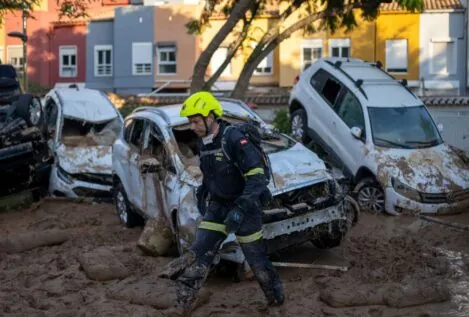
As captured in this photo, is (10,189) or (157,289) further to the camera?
(10,189)

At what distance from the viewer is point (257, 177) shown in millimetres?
5746

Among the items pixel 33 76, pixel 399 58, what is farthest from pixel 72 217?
pixel 33 76

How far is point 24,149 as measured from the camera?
1159 cm

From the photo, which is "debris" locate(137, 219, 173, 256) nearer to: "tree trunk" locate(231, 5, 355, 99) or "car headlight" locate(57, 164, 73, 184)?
"car headlight" locate(57, 164, 73, 184)

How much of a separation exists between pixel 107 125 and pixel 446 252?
23.2 feet

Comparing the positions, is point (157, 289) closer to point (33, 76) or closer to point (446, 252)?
point (446, 252)

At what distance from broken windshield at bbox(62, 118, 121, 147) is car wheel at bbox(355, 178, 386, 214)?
443cm

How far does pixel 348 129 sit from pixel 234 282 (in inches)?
220

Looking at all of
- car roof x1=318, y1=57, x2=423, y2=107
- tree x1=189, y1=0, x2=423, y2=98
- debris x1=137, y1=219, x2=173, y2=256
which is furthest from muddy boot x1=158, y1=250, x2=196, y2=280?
tree x1=189, y1=0, x2=423, y2=98

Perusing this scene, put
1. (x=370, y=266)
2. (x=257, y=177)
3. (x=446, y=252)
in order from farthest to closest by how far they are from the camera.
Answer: (x=446, y=252)
(x=370, y=266)
(x=257, y=177)

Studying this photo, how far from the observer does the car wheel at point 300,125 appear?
45.1 ft

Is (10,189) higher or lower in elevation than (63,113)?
lower

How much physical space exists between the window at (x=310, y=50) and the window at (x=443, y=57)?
5589 millimetres

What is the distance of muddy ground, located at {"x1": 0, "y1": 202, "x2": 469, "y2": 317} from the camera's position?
6.45 metres
